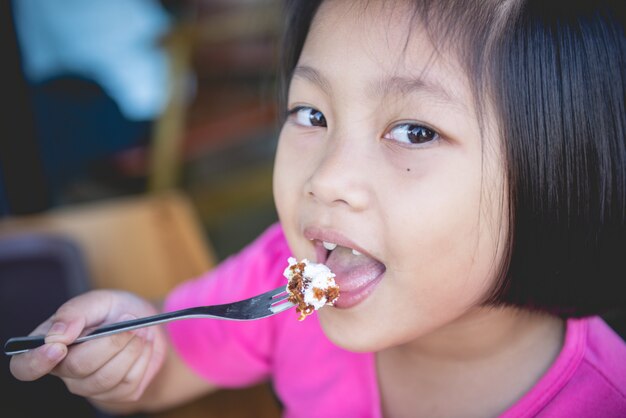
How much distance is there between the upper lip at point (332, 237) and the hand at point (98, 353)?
35cm

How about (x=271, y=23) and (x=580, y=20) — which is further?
(x=271, y=23)

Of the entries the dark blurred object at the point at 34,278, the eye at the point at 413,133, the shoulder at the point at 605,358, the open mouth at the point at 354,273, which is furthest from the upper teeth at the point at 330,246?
the dark blurred object at the point at 34,278

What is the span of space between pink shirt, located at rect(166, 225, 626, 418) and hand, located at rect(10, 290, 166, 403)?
15cm

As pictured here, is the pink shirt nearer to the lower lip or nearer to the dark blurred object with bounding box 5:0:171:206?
the lower lip

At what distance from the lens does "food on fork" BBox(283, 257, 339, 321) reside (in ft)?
2.59

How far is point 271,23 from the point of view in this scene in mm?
3689

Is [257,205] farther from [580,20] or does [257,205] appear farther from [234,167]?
[580,20]

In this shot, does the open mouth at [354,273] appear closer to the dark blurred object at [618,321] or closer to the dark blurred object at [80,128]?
the dark blurred object at [618,321]

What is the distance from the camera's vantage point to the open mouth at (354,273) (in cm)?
81

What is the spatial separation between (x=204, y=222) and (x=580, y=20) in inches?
115

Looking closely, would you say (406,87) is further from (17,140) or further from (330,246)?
(17,140)

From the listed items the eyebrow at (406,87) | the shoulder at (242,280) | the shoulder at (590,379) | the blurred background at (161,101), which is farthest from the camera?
the blurred background at (161,101)

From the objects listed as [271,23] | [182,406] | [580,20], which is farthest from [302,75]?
[271,23]

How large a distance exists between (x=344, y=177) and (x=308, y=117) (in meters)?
0.21
